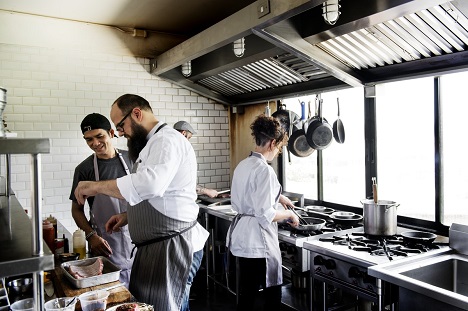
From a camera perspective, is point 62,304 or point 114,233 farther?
point 114,233

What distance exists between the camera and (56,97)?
15.4ft

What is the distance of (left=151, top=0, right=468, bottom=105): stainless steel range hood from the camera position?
2.50 metres

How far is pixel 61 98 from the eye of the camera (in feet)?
15.5

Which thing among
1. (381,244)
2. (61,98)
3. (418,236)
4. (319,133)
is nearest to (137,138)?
(381,244)

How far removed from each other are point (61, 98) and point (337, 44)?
3.28 meters

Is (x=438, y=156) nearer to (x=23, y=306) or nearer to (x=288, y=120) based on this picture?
(x=288, y=120)

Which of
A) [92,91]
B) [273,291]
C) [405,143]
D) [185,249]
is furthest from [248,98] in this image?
[185,249]

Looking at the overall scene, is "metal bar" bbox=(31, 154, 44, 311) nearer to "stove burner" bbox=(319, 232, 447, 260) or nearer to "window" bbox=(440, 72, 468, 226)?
"stove burner" bbox=(319, 232, 447, 260)

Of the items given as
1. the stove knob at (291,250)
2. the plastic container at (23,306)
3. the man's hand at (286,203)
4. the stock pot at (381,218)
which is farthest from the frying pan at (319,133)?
the plastic container at (23,306)

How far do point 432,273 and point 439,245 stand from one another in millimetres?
415

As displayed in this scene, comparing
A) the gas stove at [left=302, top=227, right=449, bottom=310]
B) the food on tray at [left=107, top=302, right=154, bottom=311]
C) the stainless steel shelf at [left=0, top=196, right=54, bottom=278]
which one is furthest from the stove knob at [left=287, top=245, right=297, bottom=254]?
the stainless steel shelf at [left=0, top=196, right=54, bottom=278]

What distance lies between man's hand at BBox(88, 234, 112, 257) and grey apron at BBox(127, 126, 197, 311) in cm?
49

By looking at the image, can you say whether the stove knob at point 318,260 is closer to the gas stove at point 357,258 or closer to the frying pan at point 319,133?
the gas stove at point 357,258

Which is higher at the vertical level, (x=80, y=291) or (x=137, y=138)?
(x=137, y=138)
